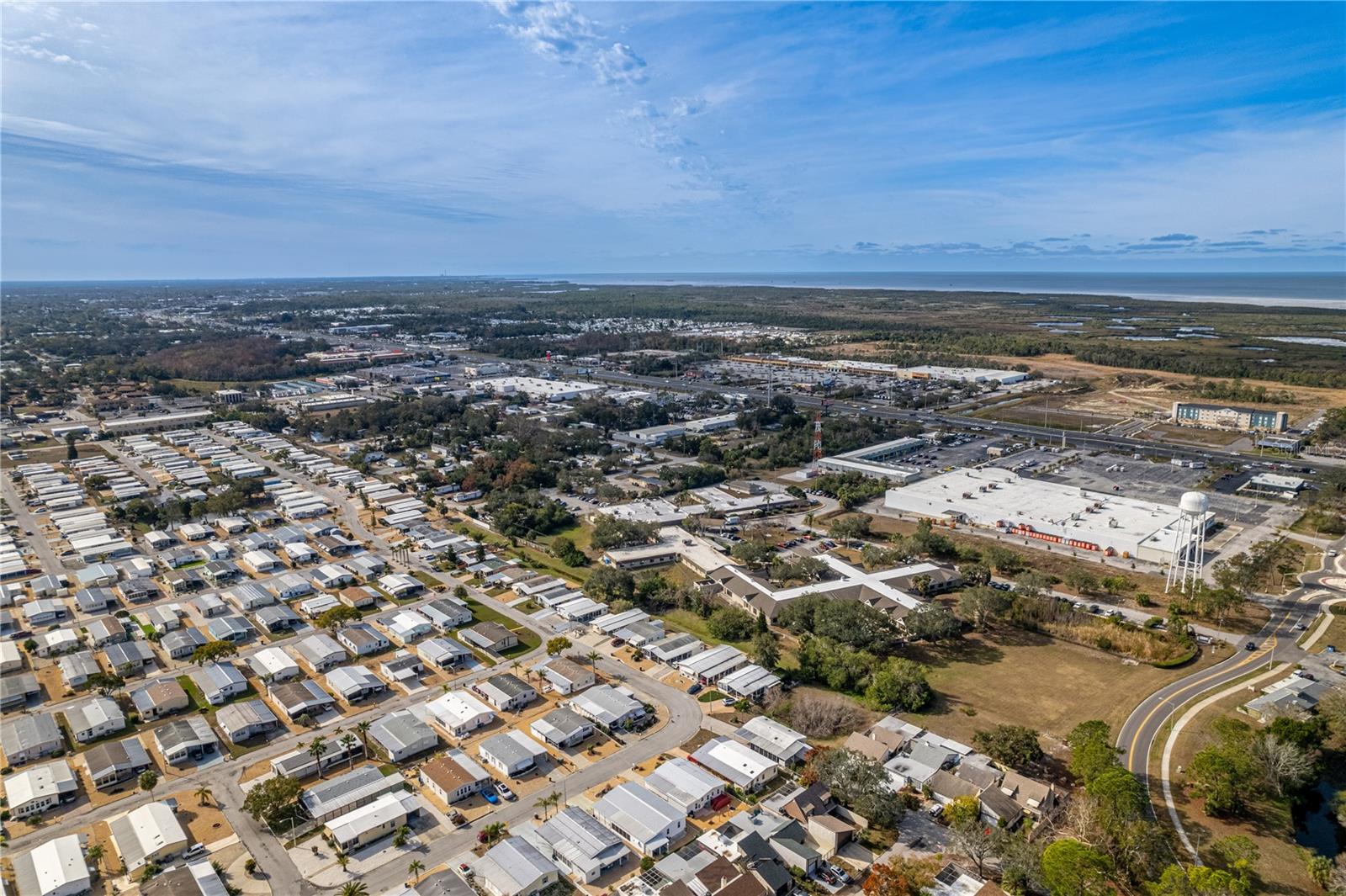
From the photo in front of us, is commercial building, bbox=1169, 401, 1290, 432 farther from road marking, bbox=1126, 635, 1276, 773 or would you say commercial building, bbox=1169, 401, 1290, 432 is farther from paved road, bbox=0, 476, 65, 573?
paved road, bbox=0, 476, 65, 573

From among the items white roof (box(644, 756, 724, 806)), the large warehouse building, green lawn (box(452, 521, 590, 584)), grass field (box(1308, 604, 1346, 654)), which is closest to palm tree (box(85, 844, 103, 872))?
white roof (box(644, 756, 724, 806))

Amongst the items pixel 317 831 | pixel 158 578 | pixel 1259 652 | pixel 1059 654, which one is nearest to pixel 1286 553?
pixel 1259 652

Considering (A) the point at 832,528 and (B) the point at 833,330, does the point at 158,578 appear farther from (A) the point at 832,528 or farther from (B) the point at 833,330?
(B) the point at 833,330

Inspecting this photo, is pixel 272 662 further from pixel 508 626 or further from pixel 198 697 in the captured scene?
pixel 508 626

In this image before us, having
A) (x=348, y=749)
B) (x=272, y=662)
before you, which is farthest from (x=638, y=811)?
(x=272, y=662)

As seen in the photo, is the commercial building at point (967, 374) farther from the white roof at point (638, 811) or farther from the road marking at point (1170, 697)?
the white roof at point (638, 811)

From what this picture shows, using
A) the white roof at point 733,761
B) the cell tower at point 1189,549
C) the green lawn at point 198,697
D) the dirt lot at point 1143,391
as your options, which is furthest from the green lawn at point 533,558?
the dirt lot at point 1143,391
